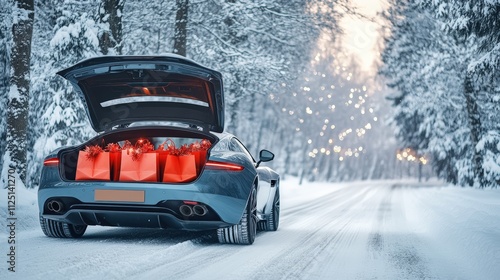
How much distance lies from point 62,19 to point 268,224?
8892 mm

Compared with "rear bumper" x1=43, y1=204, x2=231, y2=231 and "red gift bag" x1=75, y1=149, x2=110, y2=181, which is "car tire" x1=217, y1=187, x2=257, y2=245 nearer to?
"rear bumper" x1=43, y1=204, x2=231, y2=231

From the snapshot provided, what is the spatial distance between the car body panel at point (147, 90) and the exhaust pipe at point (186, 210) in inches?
55.4

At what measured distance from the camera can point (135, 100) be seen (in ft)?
23.5

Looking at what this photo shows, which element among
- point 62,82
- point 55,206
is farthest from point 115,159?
point 62,82

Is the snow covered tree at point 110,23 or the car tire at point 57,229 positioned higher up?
the snow covered tree at point 110,23

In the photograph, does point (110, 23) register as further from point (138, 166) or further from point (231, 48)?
point (138, 166)

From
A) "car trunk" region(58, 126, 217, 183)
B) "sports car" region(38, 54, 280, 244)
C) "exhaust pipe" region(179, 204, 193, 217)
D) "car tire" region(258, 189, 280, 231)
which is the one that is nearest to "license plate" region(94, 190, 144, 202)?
"sports car" region(38, 54, 280, 244)

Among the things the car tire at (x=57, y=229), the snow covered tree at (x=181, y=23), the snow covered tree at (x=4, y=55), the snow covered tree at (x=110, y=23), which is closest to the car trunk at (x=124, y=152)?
the car tire at (x=57, y=229)

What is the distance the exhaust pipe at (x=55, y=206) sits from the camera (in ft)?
20.5

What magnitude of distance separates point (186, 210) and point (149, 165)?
0.70 m

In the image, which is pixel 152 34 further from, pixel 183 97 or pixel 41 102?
pixel 183 97

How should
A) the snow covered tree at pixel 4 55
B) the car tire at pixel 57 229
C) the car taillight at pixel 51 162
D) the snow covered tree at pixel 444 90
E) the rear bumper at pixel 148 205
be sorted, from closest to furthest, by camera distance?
the rear bumper at pixel 148 205
the car taillight at pixel 51 162
the car tire at pixel 57 229
the snow covered tree at pixel 4 55
the snow covered tree at pixel 444 90

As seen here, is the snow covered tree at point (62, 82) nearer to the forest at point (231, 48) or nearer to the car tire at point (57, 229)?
the forest at point (231, 48)

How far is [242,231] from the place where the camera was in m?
6.62
